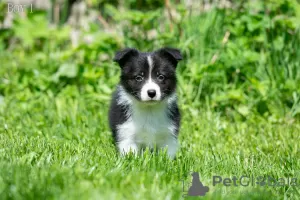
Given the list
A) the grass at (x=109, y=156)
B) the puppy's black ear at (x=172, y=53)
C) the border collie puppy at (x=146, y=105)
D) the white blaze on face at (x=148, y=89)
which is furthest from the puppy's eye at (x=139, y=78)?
the grass at (x=109, y=156)

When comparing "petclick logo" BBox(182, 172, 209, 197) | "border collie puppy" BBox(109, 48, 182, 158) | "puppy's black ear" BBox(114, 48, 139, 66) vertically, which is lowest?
"petclick logo" BBox(182, 172, 209, 197)

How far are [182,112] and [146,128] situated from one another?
5.25 ft

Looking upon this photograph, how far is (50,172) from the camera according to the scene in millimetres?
3225

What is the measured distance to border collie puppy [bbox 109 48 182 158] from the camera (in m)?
4.50

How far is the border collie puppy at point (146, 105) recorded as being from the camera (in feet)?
14.8

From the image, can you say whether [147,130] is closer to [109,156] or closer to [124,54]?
[109,156]

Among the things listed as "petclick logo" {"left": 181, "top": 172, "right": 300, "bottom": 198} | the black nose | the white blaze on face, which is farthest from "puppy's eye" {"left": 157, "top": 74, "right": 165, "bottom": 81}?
"petclick logo" {"left": 181, "top": 172, "right": 300, "bottom": 198}

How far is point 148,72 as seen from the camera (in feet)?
14.7

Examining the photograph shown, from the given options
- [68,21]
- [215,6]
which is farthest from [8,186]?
[68,21]

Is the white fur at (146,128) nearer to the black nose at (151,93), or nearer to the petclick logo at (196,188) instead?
the black nose at (151,93)

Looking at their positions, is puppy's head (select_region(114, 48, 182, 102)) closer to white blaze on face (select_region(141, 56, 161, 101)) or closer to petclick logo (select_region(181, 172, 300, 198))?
white blaze on face (select_region(141, 56, 161, 101))

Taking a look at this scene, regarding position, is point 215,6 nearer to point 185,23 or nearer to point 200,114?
point 185,23

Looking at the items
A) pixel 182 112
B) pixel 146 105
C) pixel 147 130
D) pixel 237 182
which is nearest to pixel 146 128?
pixel 147 130

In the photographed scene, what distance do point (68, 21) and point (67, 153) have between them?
550 cm
